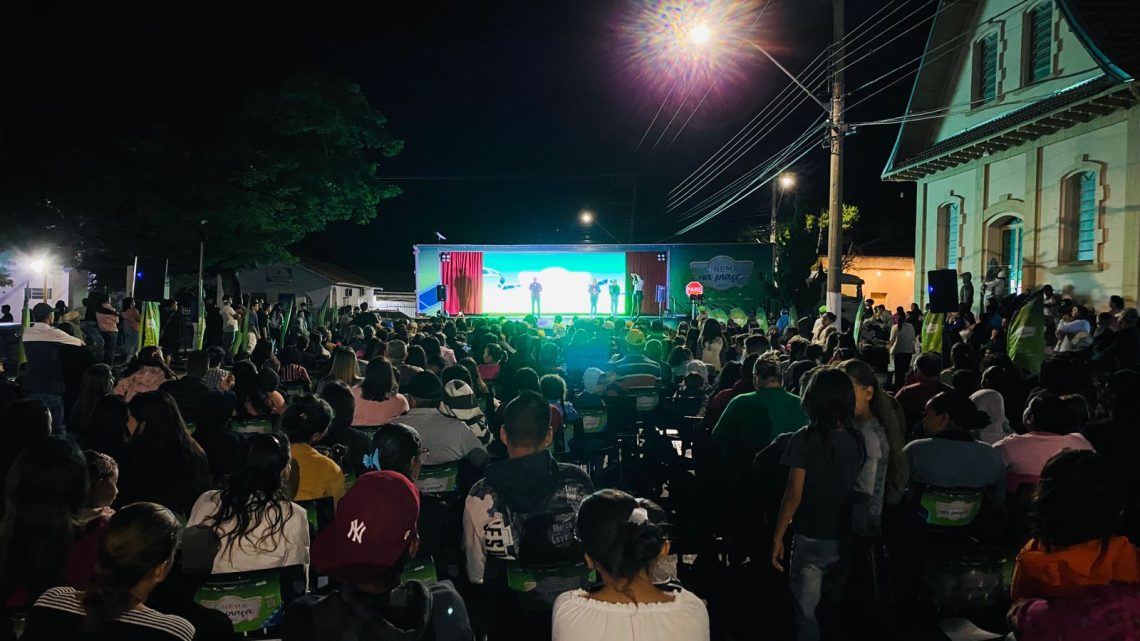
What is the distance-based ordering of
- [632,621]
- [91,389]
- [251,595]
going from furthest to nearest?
[91,389] → [251,595] → [632,621]

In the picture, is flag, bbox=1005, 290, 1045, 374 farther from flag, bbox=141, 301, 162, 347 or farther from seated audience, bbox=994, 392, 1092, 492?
flag, bbox=141, 301, 162, 347

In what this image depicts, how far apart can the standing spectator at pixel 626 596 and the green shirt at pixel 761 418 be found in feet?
11.1

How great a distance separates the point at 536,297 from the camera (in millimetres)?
31547

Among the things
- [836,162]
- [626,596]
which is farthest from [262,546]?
[836,162]

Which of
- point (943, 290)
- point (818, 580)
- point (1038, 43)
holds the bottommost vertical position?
point (818, 580)

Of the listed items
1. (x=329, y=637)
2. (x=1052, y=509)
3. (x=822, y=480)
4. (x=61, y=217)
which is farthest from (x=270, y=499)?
(x=61, y=217)

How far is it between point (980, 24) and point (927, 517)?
1910 centimetres

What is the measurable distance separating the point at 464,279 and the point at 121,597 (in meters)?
29.3

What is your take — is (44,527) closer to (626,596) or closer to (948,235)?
(626,596)

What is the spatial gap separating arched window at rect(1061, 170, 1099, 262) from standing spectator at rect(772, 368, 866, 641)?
47.8 feet

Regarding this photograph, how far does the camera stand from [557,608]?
8.18 feet

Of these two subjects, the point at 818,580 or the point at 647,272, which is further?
A: the point at 647,272

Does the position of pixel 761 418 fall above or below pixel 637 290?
below

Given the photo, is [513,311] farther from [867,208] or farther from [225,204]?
[867,208]
